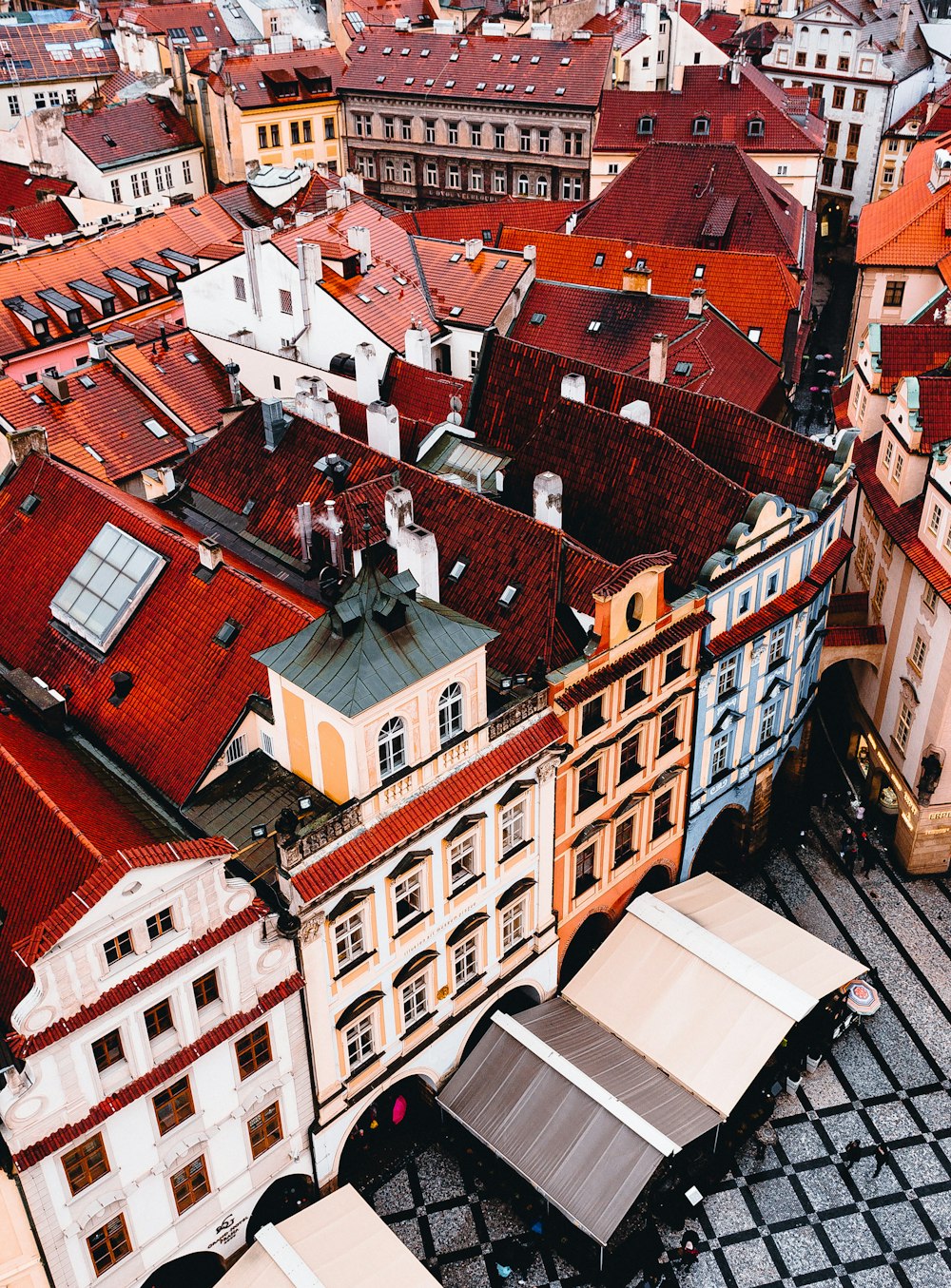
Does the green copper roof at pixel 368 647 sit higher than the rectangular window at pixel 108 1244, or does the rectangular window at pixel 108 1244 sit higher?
the green copper roof at pixel 368 647

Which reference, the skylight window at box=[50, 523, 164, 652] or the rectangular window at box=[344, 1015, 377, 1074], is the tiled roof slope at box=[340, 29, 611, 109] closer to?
the skylight window at box=[50, 523, 164, 652]

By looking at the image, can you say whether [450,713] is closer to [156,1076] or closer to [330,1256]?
[156,1076]

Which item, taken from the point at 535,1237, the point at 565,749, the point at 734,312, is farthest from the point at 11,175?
the point at 535,1237

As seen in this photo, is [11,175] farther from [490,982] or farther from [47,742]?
[490,982]

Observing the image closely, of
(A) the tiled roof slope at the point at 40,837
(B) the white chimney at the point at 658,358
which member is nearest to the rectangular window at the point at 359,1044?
(A) the tiled roof slope at the point at 40,837

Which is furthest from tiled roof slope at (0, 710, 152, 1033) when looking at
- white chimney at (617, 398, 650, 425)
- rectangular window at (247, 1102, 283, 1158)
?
white chimney at (617, 398, 650, 425)

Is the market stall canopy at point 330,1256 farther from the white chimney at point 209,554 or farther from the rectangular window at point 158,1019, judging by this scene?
the white chimney at point 209,554

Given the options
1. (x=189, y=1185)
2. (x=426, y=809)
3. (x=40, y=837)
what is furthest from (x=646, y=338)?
(x=189, y=1185)
